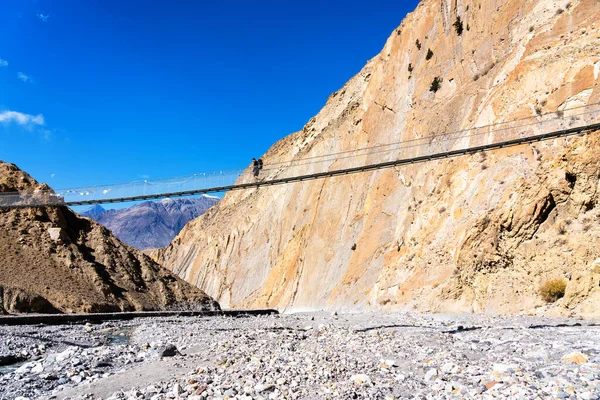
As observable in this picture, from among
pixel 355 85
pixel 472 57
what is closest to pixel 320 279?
pixel 472 57

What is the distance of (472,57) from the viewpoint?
2520 centimetres

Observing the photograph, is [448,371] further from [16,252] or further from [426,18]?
[426,18]

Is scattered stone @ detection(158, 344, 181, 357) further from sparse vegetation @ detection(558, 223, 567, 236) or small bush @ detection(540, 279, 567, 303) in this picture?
sparse vegetation @ detection(558, 223, 567, 236)

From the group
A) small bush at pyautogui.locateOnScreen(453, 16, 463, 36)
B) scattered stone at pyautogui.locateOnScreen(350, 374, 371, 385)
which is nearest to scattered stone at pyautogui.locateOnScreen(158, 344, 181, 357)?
scattered stone at pyautogui.locateOnScreen(350, 374, 371, 385)

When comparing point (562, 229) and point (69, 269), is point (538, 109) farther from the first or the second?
point (69, 269)

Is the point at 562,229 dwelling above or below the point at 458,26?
below

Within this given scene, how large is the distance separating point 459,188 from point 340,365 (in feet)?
48.9

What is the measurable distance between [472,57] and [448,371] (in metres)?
22.5

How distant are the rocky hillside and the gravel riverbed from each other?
1031cm

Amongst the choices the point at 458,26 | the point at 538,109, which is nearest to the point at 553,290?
the point at 538,109

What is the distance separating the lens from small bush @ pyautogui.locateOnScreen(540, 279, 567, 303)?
45.0 ft

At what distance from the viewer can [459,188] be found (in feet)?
67.8

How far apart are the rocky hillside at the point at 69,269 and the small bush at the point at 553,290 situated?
2100cm

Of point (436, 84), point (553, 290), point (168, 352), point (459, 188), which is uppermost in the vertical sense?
point (436, 84)
